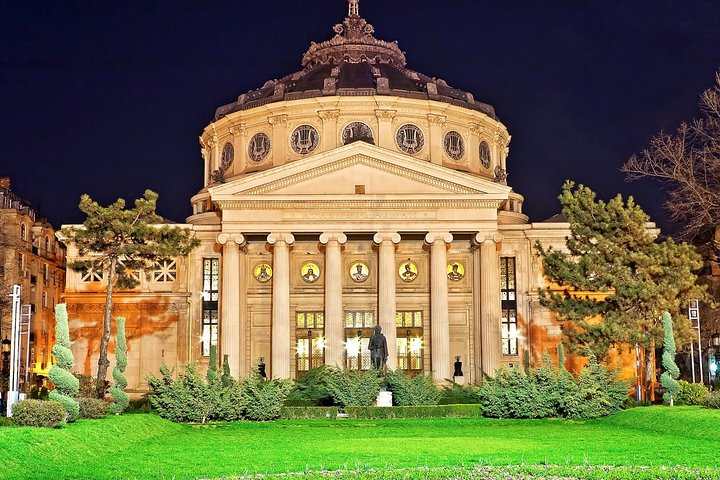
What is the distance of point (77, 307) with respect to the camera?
69.4m

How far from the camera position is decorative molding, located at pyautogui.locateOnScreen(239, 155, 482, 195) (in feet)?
213

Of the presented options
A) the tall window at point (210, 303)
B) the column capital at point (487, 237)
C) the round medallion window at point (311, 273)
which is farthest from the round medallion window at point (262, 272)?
the column capital at point (487, 237)

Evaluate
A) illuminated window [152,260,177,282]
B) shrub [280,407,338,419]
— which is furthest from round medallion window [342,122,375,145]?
shrub [280,407,338,419]

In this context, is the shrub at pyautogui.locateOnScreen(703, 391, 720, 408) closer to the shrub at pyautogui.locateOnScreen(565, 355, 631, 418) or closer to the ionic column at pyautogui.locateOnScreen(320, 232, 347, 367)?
the shrub at pyautogui.locateOnScreen(565, 355, 631, 418)

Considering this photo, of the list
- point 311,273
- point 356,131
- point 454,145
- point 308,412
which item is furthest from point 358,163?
point 308,412

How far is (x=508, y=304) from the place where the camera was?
69.5 metres

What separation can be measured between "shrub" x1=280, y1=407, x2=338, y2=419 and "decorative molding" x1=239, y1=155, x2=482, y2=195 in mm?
22400

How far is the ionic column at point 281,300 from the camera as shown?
64062mm

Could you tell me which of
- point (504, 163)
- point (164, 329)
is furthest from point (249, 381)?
point (504, 163)

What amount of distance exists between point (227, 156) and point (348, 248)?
1655 cm

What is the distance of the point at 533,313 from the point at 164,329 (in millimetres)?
24670

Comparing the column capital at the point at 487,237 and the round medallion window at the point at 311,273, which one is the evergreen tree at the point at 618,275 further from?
the round medallion window at the point at 311,273

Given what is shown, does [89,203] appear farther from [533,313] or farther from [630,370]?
[630,370]

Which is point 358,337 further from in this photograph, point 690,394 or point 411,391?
point 690,394
